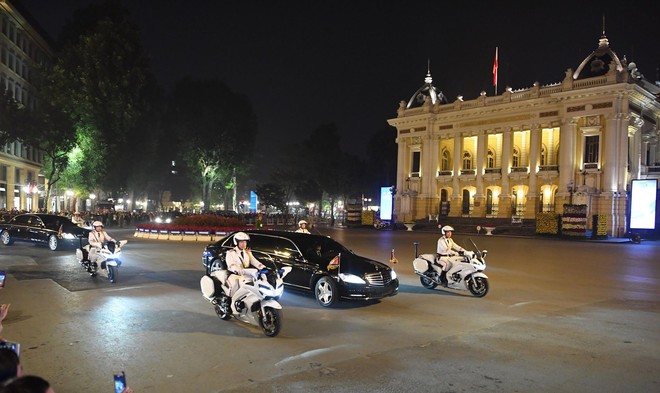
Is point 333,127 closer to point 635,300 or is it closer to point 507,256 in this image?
point 507,256

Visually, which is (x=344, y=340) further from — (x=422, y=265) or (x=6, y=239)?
(x=6, y=239)

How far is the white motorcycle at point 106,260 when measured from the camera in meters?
12.9

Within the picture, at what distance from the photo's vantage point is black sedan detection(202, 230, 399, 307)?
1040 centimetres

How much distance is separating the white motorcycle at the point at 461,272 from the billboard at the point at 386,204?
132ft

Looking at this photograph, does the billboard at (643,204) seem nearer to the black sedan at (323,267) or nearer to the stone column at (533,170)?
the stone column at (533,170)

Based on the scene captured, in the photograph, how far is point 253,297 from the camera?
8078mm

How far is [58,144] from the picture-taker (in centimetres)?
3856

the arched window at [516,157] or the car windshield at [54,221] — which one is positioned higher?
the arched window at [516,157]

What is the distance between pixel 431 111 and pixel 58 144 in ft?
128

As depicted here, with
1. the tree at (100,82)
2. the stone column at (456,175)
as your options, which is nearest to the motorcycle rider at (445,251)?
the tree at (100,82)

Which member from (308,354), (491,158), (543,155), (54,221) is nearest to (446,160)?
(491,158)

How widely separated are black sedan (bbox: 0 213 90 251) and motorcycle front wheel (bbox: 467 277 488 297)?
51.2 ft

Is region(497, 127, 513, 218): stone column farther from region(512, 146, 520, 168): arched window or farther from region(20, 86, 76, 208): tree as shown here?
region(20, 86, 76, 208): tree

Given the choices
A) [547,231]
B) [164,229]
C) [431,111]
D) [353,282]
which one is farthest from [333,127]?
[353,282]
